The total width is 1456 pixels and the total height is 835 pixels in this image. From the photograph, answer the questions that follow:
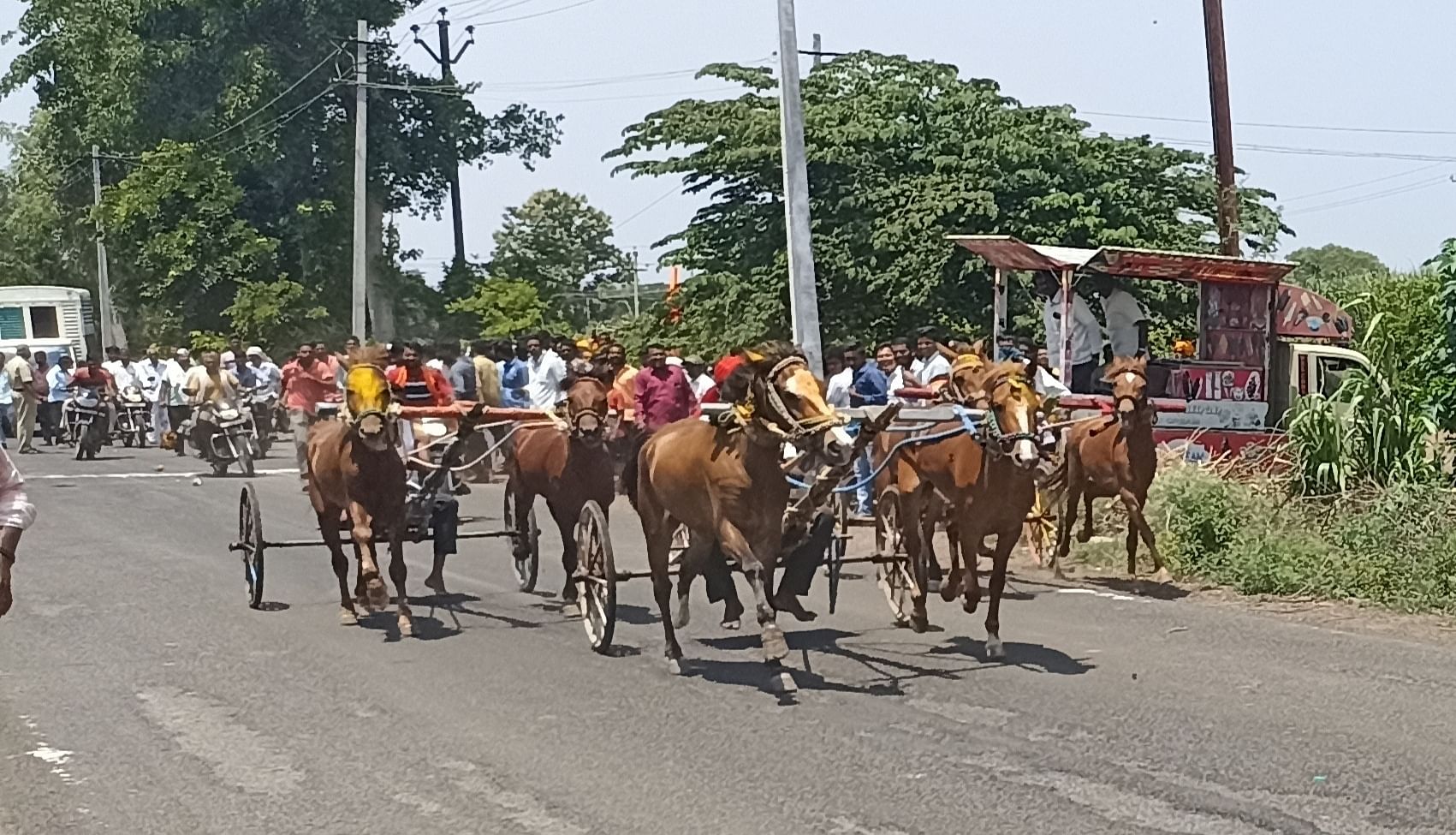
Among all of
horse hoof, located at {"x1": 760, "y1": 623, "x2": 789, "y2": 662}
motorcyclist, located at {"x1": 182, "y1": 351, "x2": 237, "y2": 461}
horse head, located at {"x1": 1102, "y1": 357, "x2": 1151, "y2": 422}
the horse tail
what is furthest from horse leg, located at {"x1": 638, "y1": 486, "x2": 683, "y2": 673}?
motorcyclist, located at {"x1": 182, "y1": 351, "x2": 237, "y2": 461}

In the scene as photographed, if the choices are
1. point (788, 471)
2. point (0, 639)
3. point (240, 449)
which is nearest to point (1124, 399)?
point (788, 471)

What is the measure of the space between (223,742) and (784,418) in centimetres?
333

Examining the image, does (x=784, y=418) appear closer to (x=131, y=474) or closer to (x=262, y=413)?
(x=131, y=474)

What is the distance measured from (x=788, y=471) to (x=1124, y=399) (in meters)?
4.79

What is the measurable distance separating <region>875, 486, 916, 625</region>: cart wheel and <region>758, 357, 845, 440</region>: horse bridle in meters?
2.23

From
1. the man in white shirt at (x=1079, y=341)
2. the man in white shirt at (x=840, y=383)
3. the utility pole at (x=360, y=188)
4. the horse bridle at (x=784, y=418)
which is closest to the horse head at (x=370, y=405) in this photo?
the horse bridle at (x=784, y=418)

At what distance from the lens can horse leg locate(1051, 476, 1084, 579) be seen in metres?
15.1

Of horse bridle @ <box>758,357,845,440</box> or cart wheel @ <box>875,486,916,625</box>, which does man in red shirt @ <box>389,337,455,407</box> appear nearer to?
cart wheel @ <box>875,486,916,625</box>

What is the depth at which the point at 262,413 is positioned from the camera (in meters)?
30.3

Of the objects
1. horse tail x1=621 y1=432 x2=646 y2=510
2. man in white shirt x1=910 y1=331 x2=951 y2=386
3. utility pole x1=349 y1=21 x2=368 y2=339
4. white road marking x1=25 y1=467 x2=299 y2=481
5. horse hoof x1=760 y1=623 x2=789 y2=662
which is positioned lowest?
white road marking x1=25 y1=467 x2=299 y2=481

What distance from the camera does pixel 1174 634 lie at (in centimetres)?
1188

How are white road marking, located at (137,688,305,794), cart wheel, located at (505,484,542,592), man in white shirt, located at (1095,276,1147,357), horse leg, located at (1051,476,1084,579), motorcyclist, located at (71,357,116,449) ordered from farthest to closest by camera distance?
motorcyclist, located at (71,357,116,449), man in white shirt, located at (1095,276,1147,357), horse leg, located at (1051,476,1084,579), cart wheel, located at (505,484,542,592), white road marking, located at (137,688,305,794)

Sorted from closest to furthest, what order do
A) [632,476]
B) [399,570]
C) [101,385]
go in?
1. [632,476]
2. [399,570]
3. [101,385]

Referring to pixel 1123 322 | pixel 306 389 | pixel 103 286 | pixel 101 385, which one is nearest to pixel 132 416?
pixel 101 385
